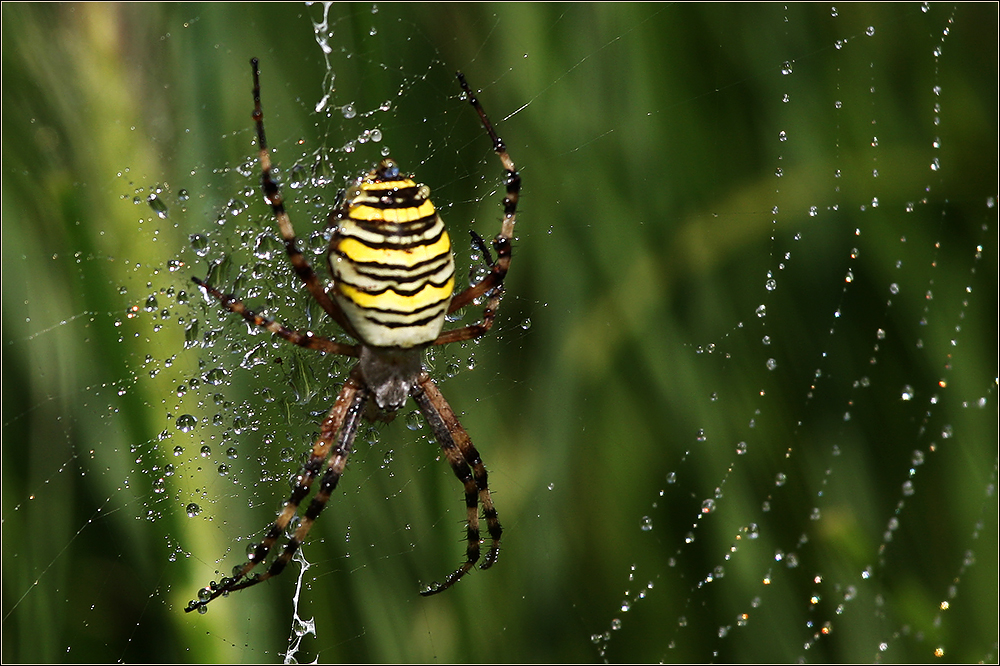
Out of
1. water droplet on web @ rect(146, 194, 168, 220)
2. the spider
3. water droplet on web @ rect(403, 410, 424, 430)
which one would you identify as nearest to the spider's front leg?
the spider

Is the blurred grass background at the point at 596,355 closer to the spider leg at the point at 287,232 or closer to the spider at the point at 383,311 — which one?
the spider at the point at 383,311

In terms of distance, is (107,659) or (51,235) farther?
(107,659)

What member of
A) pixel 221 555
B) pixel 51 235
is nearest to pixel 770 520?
pixel 221 555

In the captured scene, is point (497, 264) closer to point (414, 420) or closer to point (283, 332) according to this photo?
point (283, 332)

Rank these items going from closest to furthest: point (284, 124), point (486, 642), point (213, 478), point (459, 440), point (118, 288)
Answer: point (118, 288)
point (213, 478)
point (284, 124)
point (486, 642)
point (459, 440)

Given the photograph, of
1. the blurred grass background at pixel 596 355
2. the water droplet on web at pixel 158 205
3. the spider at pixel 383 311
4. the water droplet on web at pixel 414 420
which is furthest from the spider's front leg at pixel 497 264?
the water droplet on web at pixel 158 205

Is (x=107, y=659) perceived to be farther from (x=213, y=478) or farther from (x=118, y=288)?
(x=118, y=288)

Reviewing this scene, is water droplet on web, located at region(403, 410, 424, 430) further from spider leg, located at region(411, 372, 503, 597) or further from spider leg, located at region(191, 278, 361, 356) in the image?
spider leg, located at region(191, 278, 361, 356)

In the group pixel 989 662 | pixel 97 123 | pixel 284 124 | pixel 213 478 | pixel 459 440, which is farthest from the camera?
pixel 989 662
